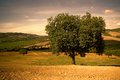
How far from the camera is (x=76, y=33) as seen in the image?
66.2 meters

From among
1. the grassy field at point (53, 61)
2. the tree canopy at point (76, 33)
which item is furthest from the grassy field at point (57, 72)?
the grassy field at point (53, 61)

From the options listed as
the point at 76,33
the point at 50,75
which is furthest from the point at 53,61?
the point at 50,75

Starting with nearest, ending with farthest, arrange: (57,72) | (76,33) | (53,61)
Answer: (57,72)
(76,33)
(53,61)

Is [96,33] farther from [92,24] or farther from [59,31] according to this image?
[59,31]

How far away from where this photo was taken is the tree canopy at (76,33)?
212 feet

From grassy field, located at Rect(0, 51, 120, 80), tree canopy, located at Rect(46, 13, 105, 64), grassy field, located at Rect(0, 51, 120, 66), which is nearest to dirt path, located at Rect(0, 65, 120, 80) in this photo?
grassy field, located at Rect(0, 51, 120, 80)

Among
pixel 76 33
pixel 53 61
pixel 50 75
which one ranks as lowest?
pixel 53 61

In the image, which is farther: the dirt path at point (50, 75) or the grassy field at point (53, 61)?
the grassy field at point (53, 61)

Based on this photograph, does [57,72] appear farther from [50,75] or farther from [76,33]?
[76,33]

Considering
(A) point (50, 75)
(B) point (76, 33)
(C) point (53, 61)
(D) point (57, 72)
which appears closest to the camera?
(A) point (50, 75)

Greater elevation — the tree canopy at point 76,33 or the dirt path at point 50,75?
the tree canopy at point 76,33

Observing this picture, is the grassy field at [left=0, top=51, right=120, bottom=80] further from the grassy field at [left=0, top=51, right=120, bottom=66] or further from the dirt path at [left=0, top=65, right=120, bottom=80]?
the grassy field at [left=0, top=51, right=120, bottom=66]

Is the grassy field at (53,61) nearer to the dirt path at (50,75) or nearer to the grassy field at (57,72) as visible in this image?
the grassy field at (57,72)

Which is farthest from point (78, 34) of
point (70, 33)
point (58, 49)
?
point (58, 49)
